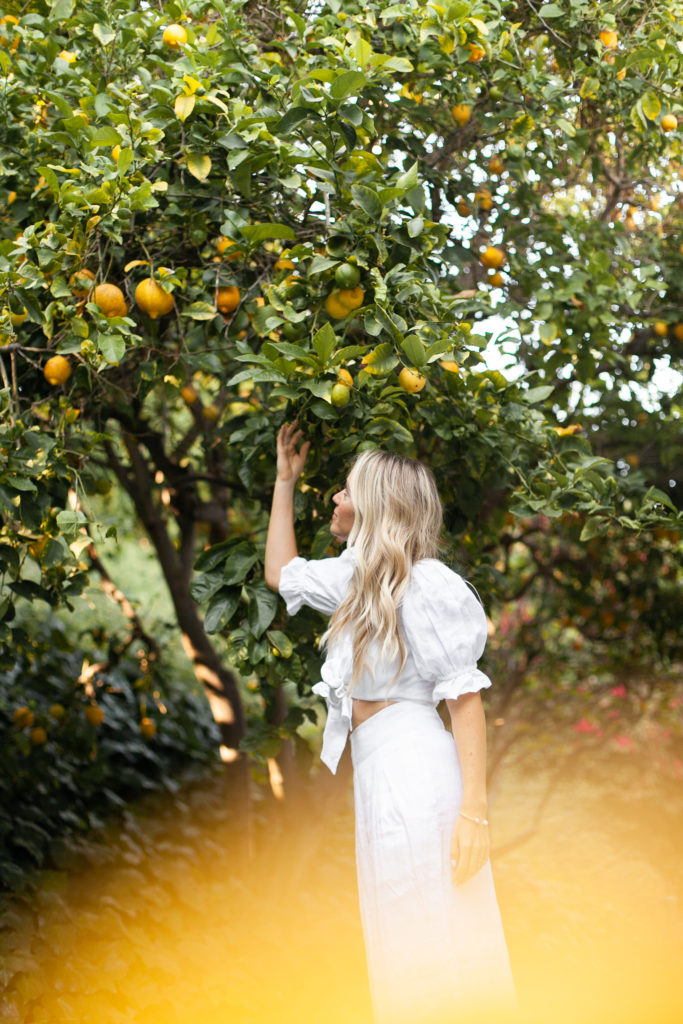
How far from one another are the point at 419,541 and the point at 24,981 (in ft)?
6.51

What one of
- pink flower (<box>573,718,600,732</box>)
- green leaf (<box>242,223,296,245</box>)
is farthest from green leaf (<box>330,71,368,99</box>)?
pink flower (<box>573,718,600,732</box>)

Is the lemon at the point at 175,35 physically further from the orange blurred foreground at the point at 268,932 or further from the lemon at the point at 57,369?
the orange blurred foreground at the point at 268,932

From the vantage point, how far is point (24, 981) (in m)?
2.68

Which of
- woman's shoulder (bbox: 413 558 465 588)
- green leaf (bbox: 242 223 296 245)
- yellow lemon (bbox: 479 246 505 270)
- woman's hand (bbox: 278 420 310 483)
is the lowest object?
woman's shoulder (bbox: 413 558 465 588)

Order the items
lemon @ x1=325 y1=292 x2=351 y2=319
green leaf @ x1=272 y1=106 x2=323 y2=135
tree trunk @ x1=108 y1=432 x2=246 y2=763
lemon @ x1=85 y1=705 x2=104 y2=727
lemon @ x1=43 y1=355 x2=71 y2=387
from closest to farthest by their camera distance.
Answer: green leaf @ x1=272 y1=106 x2=323 y2=135, lemon @ x1=325 y1=292 x2=351 y2=319, lemon @ x1=43 y1=355 x2=71 y2=387, tree trunk @ x1=108 y1=432 x2=246 y2=763, lemon @ x1=85 y1=705 x2=104 y2=727

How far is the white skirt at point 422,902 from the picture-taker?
1.64m

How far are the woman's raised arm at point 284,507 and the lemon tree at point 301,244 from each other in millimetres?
50

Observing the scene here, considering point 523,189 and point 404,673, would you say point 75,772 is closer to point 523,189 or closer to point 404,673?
point 404,673

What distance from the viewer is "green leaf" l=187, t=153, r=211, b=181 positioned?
1.92 meters

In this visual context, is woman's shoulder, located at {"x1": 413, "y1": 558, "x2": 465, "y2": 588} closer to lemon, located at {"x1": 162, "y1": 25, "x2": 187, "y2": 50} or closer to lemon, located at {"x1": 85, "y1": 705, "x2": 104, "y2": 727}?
lemon, located at {"x1": 162, "y1": 25, "x2": 187, "y2": 50}

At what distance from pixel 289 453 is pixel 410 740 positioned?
27.2 inches

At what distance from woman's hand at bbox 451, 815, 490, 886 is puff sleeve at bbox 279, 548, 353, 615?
505mm

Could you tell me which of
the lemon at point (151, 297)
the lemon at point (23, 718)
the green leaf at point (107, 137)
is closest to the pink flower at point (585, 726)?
the lemon at point (23, 718)

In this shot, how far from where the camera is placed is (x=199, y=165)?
76.3 inches
